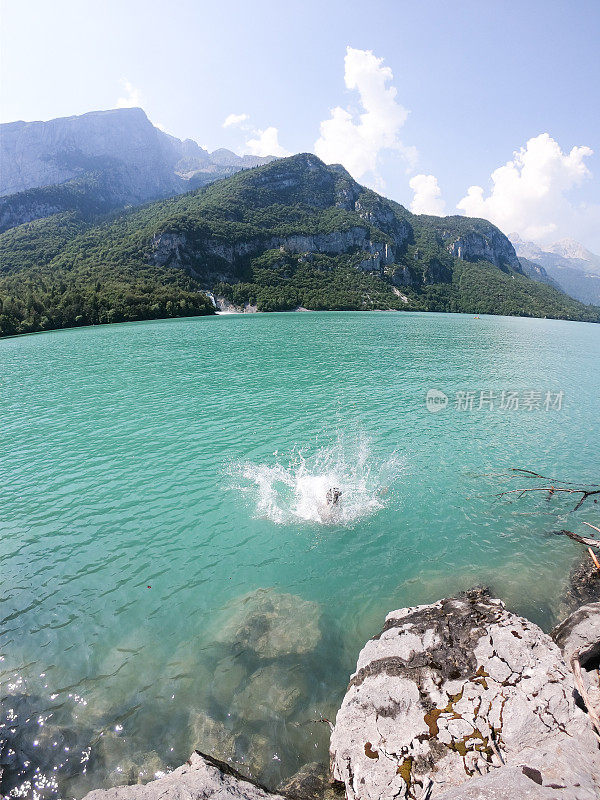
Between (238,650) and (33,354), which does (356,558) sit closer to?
(238,650)

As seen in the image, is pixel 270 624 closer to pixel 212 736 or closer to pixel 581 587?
pixel 212 736

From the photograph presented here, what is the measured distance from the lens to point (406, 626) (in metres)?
8.47

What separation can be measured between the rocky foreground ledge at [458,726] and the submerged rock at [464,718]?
0.06 feet

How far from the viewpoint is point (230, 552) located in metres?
12.9

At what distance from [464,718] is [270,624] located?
5505 mm

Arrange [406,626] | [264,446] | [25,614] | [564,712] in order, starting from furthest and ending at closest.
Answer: [264,446], [25,614], [406,626], [564,712]

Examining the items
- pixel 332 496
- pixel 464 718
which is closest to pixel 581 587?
pixel 464 718

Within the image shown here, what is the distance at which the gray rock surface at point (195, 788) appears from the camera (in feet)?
17.1

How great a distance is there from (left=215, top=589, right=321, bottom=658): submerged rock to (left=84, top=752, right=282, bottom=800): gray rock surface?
344 cm

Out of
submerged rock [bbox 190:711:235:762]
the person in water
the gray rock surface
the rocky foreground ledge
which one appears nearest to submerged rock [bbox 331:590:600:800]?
the rocky foreground ledge

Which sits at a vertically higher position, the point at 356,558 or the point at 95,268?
the point at 95,268

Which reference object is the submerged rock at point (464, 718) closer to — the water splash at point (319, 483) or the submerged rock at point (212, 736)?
the submerged rock at point (212, 736)

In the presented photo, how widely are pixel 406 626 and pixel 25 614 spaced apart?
424 inches

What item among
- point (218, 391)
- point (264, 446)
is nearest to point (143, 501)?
point (264, 446)
